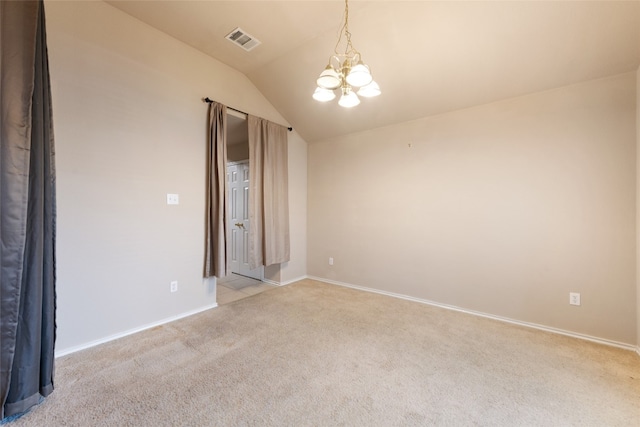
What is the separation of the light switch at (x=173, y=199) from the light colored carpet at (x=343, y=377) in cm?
126

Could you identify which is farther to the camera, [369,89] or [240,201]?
[240,201]

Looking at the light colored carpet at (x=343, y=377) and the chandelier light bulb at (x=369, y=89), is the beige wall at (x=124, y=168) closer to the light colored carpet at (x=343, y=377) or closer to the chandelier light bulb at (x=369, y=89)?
the light colored carpet at (x=343, y=377)

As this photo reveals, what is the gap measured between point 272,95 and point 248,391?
3.47 m

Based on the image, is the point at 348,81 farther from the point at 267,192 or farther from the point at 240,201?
the point at 240,201

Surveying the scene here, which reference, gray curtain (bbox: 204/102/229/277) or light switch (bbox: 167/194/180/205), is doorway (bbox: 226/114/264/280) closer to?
gray curtain (bbox: 204/102/229/277)

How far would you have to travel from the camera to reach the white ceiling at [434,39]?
2092mm

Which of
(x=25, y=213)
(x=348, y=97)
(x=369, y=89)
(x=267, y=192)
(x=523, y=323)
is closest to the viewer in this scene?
(x=25, y=213)

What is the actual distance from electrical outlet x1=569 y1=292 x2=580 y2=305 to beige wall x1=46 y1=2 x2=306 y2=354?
3.74m

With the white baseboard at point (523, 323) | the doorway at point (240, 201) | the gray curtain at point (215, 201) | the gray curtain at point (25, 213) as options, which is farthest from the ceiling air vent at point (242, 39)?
the white baseboard at point (523, 323)

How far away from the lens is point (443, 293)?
3221 mm

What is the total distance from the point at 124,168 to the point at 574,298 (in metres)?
4.39

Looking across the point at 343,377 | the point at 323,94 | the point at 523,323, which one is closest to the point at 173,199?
the point at 323,94

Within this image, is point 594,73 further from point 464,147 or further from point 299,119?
point 299,119

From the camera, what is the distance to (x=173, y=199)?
9.25 feet
